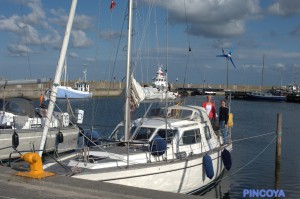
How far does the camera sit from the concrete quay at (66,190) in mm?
7934

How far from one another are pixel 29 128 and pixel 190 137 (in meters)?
9.09

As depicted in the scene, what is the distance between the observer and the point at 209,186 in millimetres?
16172

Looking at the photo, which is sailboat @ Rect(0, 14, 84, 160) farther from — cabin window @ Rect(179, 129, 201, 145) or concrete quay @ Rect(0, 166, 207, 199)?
concrete quay @ Rect(0, 166, 207, 199)

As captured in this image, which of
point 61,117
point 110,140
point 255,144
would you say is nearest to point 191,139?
point 110,140

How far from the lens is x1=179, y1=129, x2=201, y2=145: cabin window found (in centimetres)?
1445

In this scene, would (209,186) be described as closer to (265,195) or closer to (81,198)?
(265,195)

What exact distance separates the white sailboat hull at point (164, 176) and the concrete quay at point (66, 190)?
8.10 feet

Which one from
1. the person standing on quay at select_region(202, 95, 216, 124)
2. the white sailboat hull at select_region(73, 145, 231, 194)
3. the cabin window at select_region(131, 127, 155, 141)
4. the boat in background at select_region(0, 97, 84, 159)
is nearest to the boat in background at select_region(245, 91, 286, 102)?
the boat in background at select_region(0, 97, 84, 159)

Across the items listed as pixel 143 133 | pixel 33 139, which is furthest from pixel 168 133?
pixel 33 139

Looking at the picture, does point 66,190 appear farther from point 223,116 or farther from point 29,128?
point 29,128

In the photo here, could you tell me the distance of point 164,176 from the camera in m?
12.8

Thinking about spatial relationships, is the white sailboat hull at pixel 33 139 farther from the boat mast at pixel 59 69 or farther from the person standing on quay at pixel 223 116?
the person standing on quay at pixel 223 116

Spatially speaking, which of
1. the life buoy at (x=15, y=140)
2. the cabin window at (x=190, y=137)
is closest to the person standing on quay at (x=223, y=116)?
the cabin window at (x=190, y=137)

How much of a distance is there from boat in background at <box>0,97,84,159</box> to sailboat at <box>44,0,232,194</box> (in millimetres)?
5334
